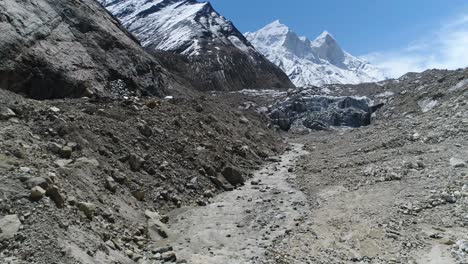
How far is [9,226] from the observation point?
9672 mm

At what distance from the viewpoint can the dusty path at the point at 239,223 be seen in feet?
41.1

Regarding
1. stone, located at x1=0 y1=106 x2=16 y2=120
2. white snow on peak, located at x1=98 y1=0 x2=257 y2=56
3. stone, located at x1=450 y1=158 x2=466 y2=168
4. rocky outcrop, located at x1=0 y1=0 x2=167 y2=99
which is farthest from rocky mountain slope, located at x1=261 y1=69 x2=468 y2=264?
white snow on peak, located at x1=98 y1=0 x2=257 y2=56

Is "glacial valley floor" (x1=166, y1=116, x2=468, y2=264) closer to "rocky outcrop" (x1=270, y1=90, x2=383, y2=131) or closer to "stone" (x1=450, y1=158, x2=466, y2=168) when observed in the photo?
"stone" (x1=450, y1=158, x2=466, y2=168)

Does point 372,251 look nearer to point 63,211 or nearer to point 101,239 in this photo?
point 101,239

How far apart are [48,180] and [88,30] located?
2028cm

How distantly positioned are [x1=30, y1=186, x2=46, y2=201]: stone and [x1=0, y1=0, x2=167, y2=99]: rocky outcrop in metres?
13.3

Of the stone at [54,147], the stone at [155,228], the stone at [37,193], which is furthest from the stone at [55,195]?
the stone at [54,147]

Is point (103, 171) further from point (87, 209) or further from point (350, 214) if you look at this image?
point (350, 214)

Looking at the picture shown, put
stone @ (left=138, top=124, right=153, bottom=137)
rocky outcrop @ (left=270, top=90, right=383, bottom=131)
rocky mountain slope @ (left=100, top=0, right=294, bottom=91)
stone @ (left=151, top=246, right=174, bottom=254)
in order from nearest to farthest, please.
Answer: stone @ (left=151, top=246, right=174, bottom=254) < stone @ (left=138, top=124, right=153, bottom=137) < rocky outcrop @ (left=270, top=90, right=383, bottom=131) < rocky mountain slope @ (left=100, top=0, right=294, bottom=91)

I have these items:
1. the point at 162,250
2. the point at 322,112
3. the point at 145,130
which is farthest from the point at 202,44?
the point at 162,250

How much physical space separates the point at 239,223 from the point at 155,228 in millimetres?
2724

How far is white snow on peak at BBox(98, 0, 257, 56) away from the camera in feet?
Result: 278

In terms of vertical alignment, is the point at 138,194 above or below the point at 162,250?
above

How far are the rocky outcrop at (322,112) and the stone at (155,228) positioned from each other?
30.2m
